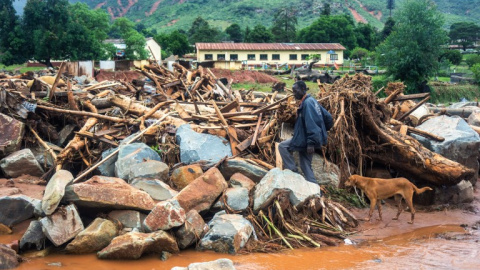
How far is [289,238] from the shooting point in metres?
6.98

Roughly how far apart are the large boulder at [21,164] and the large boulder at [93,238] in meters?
3.16

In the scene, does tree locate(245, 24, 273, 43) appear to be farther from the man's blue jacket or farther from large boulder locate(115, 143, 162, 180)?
the man's blue jacket

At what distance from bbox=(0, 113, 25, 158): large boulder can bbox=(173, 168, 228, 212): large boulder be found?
3.88 meters

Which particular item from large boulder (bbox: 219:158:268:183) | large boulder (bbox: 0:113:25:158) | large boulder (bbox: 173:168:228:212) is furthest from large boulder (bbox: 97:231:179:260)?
large boulder (bbox: 0:113:25:158)

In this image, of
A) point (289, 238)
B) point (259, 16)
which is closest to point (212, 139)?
point (289, 238)

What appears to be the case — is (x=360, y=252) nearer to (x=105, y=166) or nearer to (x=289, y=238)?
(x=289, y=238)

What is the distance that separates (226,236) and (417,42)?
2853 centimetres

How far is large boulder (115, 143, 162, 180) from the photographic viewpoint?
7930mm

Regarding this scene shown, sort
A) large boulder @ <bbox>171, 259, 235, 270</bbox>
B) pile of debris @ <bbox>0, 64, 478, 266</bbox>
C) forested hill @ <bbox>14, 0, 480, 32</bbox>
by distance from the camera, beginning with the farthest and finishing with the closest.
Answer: forested hill @ <bbox>14, 0, 480, 32</bbox>
pile of debris @ <bbox>0, 64, 478, 266</bbox>
large boulder @ <bbox>171, 259, 235, 270</bbox>

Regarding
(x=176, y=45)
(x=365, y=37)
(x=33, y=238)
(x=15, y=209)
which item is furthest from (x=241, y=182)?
(x=365, y=37)

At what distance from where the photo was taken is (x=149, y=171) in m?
7.77

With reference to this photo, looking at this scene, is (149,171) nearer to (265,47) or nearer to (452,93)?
(452,93)

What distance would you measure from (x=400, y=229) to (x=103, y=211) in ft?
14.3

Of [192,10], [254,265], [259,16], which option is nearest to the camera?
[254,265]
